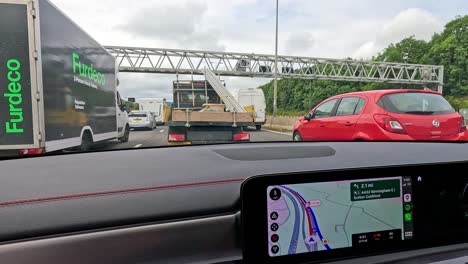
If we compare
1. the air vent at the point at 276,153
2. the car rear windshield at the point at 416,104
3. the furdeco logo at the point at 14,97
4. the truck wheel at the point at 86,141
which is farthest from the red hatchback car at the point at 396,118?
the truck wheel at the point at 86,141

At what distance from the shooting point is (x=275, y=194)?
1.30 m

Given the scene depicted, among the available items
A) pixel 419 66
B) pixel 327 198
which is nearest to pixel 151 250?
pixel 327 198

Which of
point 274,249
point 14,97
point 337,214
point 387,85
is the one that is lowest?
point 274,249

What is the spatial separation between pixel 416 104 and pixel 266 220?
203 inches

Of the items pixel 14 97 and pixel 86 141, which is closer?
pixel 14 97

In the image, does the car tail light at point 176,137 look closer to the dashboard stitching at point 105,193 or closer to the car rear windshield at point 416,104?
the car rear windshield at point 416,104

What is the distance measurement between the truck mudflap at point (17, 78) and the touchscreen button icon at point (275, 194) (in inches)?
212

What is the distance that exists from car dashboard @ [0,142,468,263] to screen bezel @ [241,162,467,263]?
0.03 meters

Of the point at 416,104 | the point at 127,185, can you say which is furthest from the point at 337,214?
the point at 416,104

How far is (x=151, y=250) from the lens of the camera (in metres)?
1.28

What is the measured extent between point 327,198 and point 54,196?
3.64 feet

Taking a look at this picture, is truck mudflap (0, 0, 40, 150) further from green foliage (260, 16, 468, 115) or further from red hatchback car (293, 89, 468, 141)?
green foliage (260, 16, 468, 115)

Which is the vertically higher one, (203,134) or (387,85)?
(387,85)

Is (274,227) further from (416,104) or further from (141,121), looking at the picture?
(141,121)
